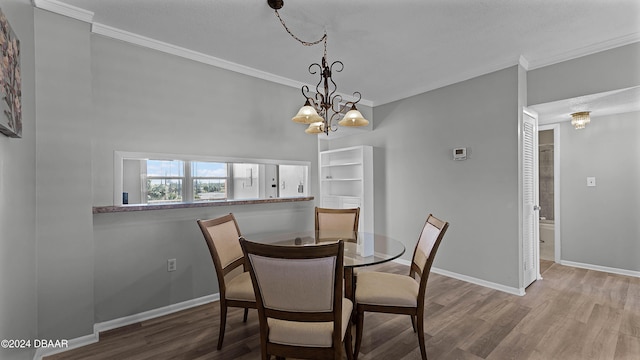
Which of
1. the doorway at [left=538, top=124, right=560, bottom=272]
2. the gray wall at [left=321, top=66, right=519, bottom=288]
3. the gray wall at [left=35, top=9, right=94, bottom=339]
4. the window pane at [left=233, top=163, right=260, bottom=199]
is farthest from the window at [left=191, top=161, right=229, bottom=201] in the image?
the doorway at [left=538, top=124, right=560, bottom=272]

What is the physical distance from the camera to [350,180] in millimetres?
4949

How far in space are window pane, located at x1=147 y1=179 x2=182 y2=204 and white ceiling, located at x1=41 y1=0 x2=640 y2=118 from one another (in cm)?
129

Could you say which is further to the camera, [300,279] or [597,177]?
[597,177]

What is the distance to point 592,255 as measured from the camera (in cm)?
386

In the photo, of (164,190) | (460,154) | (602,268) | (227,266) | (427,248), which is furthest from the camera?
(602,268)

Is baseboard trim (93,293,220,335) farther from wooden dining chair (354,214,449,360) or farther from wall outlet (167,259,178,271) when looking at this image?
wooden dining chair (354,214,449,360)

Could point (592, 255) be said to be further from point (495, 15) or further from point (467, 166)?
point (495, 15)

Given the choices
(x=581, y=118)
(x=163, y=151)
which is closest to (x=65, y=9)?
(x=163, y=151)

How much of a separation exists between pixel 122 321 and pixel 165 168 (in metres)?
1.35

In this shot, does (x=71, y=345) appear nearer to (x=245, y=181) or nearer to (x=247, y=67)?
(x=245, y=181)

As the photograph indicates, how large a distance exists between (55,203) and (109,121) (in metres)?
0.75

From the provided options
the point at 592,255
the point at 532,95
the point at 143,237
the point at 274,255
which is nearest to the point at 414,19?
the point at 532,95

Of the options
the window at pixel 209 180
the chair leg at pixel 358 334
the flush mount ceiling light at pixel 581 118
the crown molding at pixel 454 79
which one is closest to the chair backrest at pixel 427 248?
the chair leg at pixel 358 334

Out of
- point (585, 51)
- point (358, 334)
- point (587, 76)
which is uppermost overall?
point (585, 51)
